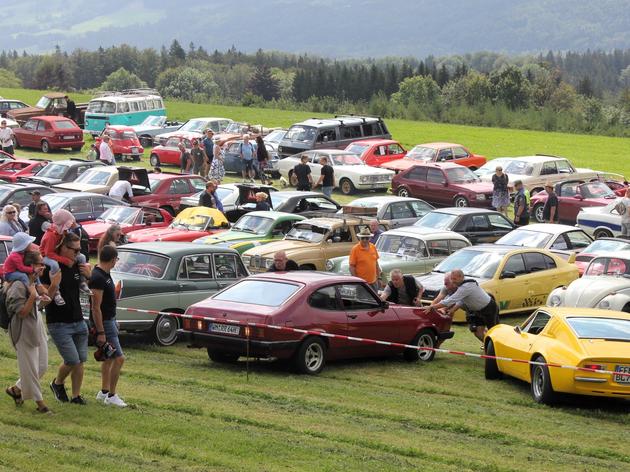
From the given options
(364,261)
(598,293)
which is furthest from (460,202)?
(364,261)

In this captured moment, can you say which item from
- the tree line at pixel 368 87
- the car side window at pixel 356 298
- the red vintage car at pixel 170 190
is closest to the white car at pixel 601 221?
the red vintage car at pixel 170 190

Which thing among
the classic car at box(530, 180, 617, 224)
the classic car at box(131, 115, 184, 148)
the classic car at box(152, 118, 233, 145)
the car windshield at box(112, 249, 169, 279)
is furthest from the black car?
the classic car at box(131, 115, 184, 148)

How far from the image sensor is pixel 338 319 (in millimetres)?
15203

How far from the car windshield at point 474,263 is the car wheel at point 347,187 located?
55.3 feet

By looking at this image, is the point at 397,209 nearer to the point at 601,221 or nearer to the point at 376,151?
the point at 601,221

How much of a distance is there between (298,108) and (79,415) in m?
69.2

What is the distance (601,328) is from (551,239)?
11.0m

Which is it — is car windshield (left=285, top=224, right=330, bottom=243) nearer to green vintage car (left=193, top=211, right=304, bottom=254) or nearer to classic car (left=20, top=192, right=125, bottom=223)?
green vintage car (left=193, top=211, right=304, bottom=254)

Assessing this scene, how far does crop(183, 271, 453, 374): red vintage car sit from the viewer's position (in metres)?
14.3

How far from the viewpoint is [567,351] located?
523 inches

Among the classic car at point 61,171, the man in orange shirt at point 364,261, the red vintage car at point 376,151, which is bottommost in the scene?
the red vintage car at point 376,151

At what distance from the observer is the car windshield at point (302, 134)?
43.1 m

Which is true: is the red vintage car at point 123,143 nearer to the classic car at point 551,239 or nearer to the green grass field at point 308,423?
the classic car at point 551,239

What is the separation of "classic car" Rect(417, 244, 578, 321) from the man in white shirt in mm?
10885
